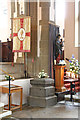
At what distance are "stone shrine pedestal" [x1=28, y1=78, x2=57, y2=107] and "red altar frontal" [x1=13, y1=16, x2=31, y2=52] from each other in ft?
4.10

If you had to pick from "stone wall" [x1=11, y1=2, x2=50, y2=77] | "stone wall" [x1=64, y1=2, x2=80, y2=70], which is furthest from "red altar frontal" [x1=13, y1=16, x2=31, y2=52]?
"stone wall" [x1=64, y1=2, x2=80, y2=70]

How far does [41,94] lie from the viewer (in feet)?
23.1

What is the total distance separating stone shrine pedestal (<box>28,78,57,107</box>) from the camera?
22.7ft

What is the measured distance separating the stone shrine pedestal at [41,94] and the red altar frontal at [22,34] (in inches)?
49.2

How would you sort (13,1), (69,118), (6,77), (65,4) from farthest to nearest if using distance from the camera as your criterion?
(65,4) → (13,1) → (6,77) → (69,118)

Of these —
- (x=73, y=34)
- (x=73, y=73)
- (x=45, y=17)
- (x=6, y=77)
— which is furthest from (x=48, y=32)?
(x=73, y=34)

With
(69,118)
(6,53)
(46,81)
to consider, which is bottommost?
(69,118)

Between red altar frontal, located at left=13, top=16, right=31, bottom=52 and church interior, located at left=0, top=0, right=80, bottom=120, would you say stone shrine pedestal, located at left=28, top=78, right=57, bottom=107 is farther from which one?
red altar frontal, located at left=13, top=16, right=31, bottom=52

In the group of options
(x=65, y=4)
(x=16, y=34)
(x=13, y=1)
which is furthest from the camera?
(x=65, y=4)

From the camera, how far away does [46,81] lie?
23.5ft

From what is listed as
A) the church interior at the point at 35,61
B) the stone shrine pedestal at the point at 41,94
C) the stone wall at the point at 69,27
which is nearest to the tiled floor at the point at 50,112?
the church interior at the point at 35,61

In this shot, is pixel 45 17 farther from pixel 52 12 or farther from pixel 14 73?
pixel 14 73

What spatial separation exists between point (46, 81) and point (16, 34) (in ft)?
6.47

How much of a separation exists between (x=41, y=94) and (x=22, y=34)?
7.11 feet
